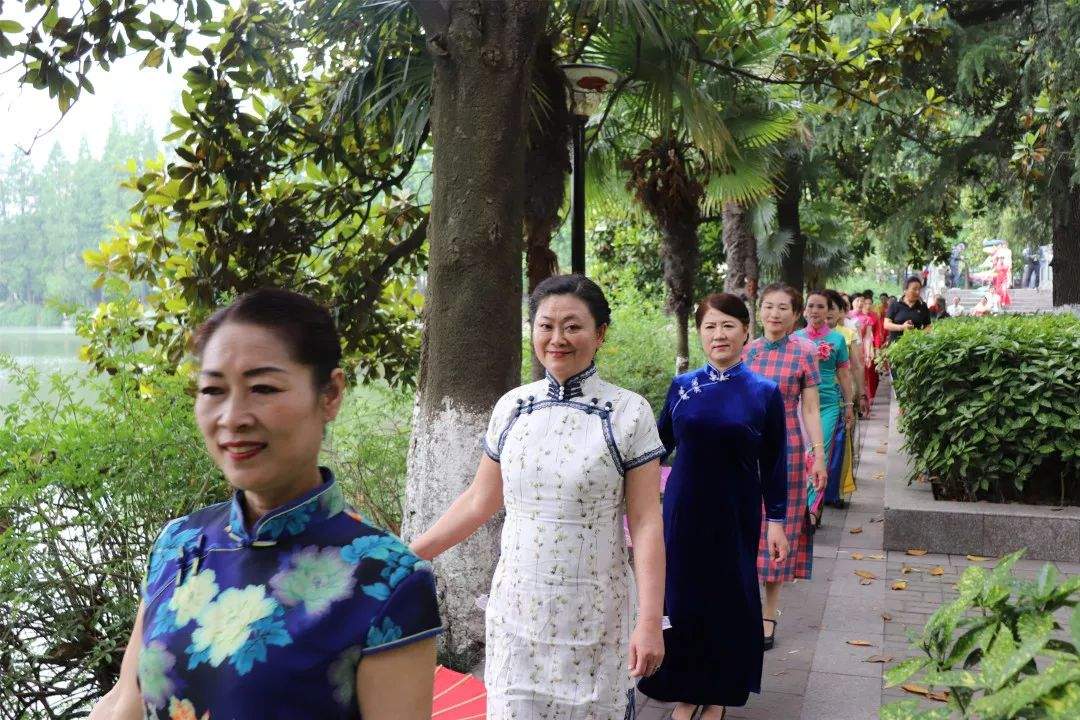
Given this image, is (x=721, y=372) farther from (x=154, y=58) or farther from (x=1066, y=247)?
(x=1066, y=247)

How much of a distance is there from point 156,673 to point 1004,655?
1.47 metres

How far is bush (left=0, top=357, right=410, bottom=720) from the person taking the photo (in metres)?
4.11

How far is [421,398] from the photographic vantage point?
5434 mm

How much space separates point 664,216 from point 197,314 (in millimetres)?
7128

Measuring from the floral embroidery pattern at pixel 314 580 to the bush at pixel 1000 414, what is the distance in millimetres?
7213

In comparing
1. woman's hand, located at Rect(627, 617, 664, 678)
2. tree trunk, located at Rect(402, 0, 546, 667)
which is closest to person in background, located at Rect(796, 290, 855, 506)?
tree trunk, located at Rect(402, 0, 546, 667)

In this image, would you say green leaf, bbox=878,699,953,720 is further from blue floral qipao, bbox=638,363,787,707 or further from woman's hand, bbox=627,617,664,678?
blue floral qipao, bbox=638,363,787,707

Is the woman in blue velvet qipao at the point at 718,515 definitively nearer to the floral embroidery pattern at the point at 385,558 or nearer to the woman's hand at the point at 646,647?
the woman's hand at the point at 646,647

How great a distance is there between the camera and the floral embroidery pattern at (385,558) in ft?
5.24

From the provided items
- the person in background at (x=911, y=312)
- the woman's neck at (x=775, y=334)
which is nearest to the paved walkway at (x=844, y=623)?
the woman's neck at (x=775, y=334)

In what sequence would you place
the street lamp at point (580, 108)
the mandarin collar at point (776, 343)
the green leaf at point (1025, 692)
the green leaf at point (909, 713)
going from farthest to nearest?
the street lamp at point (580, 108) < the mandarin collar at point (776, 343) < the green leaf at point (909, 713) < the green leaf at point (1025, 692)

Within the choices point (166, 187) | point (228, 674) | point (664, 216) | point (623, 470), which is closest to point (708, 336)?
point (623, 470)

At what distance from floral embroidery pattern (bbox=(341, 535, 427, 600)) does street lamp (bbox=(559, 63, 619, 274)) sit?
21.2 ft

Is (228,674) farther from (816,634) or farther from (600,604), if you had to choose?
(816,634)
